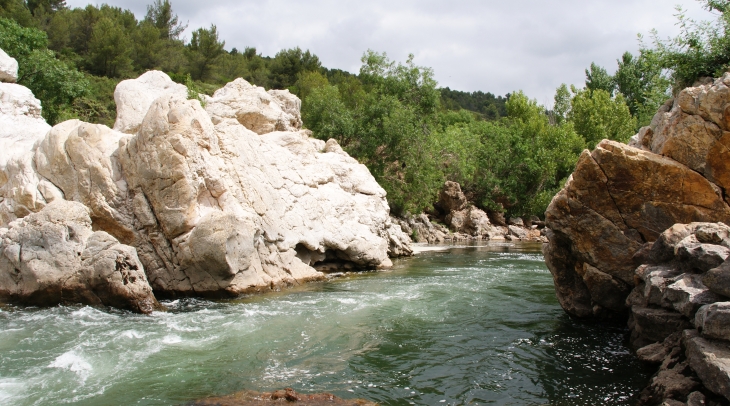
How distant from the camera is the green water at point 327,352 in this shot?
7258mm

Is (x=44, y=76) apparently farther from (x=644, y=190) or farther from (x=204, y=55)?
(x=204, y=55)

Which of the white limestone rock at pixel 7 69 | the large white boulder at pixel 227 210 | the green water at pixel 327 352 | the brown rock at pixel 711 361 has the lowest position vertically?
the green water at pixel 327 352

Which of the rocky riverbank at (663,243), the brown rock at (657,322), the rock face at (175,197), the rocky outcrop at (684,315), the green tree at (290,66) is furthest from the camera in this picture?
the green tree at (290,66)

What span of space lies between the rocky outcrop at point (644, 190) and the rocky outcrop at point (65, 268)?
379 inches

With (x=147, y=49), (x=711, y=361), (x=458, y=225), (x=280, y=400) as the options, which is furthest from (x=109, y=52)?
(x=711, y=361)

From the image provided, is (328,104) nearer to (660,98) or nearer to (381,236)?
(381,236)

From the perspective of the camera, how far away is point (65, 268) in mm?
12125

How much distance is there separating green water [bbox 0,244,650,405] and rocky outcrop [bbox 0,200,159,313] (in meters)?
0.47

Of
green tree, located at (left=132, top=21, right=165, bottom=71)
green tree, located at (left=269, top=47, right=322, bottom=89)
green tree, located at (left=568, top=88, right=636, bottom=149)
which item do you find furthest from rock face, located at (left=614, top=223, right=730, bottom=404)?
green tree, located at (left=269, top=47, right=322, bottom=89)

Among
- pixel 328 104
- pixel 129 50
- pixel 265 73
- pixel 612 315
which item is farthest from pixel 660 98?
pixel 265 73

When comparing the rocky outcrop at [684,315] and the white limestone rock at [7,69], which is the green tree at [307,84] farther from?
the rocky outcrop at [684,315]

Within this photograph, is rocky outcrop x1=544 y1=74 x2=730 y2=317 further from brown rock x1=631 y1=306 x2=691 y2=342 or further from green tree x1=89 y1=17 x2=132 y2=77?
green tree x1=89 y1=17 x2=132 y2=77

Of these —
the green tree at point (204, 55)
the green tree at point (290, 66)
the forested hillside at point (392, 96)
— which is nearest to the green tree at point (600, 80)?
the forested hillside at point (392, 96)

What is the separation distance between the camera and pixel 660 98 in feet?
58.6
